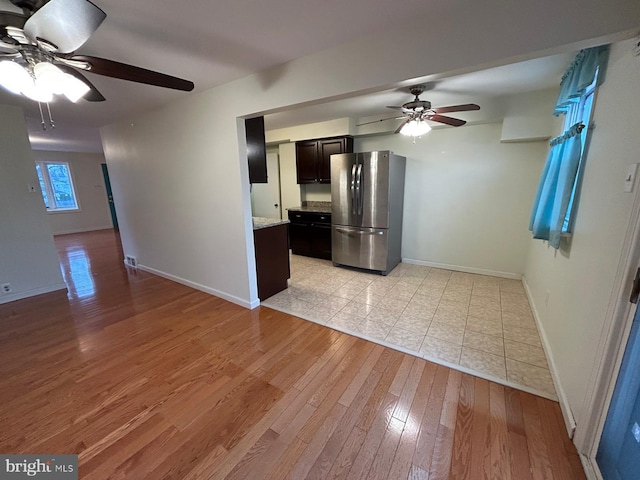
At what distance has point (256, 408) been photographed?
1600mm

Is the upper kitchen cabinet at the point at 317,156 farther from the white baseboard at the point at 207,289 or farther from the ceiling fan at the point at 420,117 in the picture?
the white baseboard at the point at 207,289

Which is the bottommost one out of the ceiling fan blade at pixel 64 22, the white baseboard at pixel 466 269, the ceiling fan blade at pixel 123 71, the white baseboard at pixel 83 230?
the white baseboard at pixel 466 269

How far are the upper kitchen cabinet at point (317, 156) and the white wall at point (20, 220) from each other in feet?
12.1

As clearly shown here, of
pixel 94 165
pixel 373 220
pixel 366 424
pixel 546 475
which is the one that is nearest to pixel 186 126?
pixel 373 220

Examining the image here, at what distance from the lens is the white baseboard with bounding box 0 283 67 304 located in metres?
3.12

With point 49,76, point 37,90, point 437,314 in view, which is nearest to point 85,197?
point 37,90

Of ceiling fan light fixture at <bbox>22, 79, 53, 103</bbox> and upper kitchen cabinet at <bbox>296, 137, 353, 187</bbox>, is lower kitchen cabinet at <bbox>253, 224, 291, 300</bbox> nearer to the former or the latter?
upper kitchen cabinet at <bbox>296, 137, 353, 187</bbox>

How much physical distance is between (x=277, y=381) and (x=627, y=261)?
2055 mm

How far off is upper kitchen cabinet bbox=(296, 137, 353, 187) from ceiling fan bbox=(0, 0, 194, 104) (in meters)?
2.97

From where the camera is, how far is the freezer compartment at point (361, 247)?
147 inches

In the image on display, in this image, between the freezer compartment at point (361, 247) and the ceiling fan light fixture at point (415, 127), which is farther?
the freezer compartment at point (361, 247)

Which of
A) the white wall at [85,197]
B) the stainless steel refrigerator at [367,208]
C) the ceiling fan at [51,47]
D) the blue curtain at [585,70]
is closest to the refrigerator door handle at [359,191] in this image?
the stainless steel refrigerator at [367,208]

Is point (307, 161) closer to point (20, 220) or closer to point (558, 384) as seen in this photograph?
point (20, 220)

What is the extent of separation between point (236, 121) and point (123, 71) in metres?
1.07
